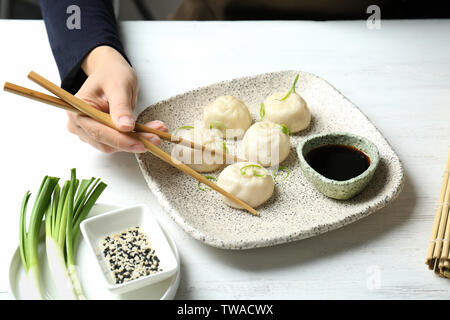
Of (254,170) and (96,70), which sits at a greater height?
(96,70)

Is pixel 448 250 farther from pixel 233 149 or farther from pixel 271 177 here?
pixel 233 149

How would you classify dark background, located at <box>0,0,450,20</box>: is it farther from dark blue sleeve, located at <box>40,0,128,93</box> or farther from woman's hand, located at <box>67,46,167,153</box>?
woman's hand, located at <box>67,46,167,153</box>

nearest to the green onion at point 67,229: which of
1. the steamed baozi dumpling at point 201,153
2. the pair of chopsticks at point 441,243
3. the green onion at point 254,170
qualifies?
the steamed baozi dumpling at point 201,153

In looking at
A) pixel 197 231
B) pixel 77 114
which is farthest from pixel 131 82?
pixel 197 231

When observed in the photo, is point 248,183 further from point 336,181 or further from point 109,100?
point 109,100

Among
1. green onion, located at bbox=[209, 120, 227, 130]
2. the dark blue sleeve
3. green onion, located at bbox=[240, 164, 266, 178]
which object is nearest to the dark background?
the dark blue sleeve

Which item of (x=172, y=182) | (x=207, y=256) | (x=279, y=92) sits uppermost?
(x=279, y=92)

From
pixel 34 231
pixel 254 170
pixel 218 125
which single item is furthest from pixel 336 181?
pixel 34 231
